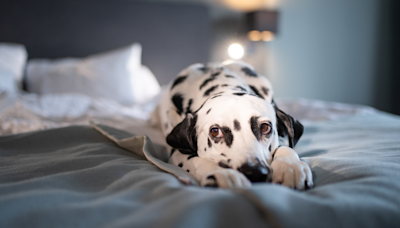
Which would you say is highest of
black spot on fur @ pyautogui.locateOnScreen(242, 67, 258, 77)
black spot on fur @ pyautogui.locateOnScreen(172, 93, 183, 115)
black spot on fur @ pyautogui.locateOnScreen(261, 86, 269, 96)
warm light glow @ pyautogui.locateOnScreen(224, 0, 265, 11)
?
warm light glow @ pyautogui.locateOnScreen(224, 0, 265, 11)

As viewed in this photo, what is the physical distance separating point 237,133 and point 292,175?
247 mm

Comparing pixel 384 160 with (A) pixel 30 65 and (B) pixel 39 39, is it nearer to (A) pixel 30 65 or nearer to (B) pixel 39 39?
(A) pixel 30 65

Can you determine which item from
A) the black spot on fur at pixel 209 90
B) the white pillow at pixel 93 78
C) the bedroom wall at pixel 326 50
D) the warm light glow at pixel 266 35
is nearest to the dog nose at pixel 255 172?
the black spot on fur at pixel 209 90

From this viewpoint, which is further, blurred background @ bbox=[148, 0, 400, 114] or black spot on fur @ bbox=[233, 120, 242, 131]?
blurred background @ bbox=[148, 0, 400, 114]

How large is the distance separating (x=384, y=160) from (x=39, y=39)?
3.82 m

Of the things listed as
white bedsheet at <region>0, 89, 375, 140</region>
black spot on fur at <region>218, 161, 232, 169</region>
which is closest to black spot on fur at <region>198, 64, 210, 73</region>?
white bedsheet at <region>0, 89, 375, 140</region>

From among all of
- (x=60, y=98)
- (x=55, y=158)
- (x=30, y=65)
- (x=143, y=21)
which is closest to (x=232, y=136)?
(x=55, y=158)

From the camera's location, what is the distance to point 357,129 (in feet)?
6.01

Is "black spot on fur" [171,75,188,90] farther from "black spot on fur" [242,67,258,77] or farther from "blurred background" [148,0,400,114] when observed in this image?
"blurred background" [148,0,400,114]

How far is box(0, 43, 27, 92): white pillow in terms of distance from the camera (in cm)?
277

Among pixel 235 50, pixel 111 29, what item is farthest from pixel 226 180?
pixel 235 50

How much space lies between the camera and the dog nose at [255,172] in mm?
870

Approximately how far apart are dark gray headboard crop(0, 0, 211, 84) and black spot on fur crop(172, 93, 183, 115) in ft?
8.14

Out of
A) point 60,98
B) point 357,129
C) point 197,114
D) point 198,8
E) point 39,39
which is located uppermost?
point 198,8
